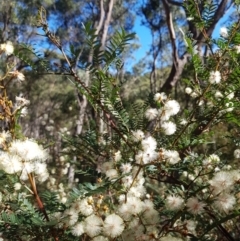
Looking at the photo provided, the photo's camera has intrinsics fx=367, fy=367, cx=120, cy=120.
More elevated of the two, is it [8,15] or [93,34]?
[8,15]

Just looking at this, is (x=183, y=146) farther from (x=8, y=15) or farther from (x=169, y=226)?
(x=8, y=15)

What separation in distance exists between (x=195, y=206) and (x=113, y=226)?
254 mm

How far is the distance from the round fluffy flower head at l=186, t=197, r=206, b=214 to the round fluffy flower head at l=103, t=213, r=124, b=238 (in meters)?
0.21

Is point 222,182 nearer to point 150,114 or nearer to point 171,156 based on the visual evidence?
point 171,156

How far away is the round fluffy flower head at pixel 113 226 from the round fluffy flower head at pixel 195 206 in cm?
21

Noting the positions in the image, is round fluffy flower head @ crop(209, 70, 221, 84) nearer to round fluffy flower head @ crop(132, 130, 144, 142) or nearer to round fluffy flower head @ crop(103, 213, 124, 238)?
round fluffy flower head @ crop(132, 130, 144, 142)

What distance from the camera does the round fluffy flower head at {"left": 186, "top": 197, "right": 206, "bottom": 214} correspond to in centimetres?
107

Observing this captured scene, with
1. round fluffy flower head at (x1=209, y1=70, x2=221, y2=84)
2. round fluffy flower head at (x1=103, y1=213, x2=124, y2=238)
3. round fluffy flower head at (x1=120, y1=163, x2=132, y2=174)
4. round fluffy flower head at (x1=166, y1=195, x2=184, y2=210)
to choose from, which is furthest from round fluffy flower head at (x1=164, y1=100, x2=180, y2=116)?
round fluffy flower head at (x1=103, y1=213, x2=124, y2=238)

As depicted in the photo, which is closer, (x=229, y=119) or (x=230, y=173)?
(x=230, y=173)

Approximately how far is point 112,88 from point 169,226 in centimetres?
49

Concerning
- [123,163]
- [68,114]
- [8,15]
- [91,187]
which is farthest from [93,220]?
[68,114]

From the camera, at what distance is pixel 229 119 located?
1307mm

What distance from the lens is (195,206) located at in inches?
42.4

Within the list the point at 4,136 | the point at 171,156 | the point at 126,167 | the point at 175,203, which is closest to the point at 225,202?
the point at 175,203
